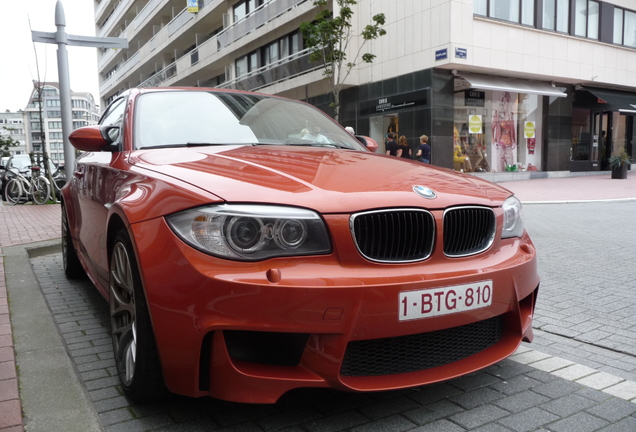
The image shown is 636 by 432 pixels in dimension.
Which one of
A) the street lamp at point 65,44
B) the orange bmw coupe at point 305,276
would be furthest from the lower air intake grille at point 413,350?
the street lamp at point 65,44

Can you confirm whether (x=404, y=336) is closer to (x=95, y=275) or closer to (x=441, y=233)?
(x=441, y=233)

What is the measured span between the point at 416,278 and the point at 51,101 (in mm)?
152267

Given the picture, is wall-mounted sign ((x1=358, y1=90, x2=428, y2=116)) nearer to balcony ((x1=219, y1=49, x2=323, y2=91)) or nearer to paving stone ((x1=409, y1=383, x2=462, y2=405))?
balcony ((x1=219, y1=49, x2=323, y2=91))

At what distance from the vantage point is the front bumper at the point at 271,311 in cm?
197

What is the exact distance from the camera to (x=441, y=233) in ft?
7.54

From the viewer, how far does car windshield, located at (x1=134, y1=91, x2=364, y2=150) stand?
3.30 meters

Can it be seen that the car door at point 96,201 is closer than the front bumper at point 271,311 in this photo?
No

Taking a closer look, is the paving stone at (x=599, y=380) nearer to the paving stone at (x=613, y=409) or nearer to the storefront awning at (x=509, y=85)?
the paving stone at (x=613, y=409)

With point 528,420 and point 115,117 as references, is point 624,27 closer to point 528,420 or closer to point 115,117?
point 115,117

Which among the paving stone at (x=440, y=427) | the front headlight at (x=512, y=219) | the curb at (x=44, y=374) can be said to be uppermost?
the front headlight at (x=512, y=219)

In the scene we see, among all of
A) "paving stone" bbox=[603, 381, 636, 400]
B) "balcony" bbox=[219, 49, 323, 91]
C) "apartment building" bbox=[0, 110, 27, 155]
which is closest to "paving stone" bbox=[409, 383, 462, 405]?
"paving stone" bbox=[603, 381, 636, 400]

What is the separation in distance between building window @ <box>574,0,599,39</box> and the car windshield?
2247 centimetres

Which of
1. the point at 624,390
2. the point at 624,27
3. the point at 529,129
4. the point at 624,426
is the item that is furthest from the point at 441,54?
the point at 624,426

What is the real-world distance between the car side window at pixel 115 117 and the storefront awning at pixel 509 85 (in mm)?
16998
